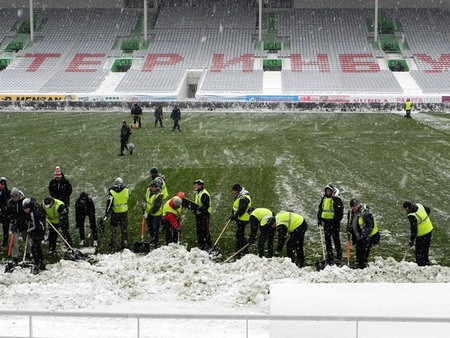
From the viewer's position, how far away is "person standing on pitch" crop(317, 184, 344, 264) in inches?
575

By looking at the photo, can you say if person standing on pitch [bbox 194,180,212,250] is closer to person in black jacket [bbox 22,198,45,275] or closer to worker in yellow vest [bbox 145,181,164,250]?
worker in yellow vest [bbox 145,181,164,250]

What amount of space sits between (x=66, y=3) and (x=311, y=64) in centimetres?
2287

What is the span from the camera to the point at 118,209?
1556 centimetres

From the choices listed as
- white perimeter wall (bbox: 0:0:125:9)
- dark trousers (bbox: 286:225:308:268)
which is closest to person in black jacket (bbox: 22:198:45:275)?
dark trousers (bbox: 286:225:308:268)

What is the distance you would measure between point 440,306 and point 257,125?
27.3 m

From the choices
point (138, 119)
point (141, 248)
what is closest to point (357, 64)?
point (138, 119)

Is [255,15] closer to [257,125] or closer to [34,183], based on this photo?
[257,125]

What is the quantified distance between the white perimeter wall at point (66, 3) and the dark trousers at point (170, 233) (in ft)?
173

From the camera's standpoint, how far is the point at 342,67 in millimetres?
56594

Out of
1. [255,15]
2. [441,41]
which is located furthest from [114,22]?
[441,41]

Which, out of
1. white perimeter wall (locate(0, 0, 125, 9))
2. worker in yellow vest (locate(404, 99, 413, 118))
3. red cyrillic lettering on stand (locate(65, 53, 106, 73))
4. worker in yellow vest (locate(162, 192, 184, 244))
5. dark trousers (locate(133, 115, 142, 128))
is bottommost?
worker in yellow vest (locate(162, 192, 184, 244))

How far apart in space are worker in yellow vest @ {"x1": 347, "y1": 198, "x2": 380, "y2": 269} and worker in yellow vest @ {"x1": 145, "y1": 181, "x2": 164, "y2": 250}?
3912mm

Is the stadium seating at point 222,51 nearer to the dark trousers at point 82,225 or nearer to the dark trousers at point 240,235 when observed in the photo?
the dark trousers at point 82,225

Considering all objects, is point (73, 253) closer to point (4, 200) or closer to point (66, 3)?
point (4, 200)
